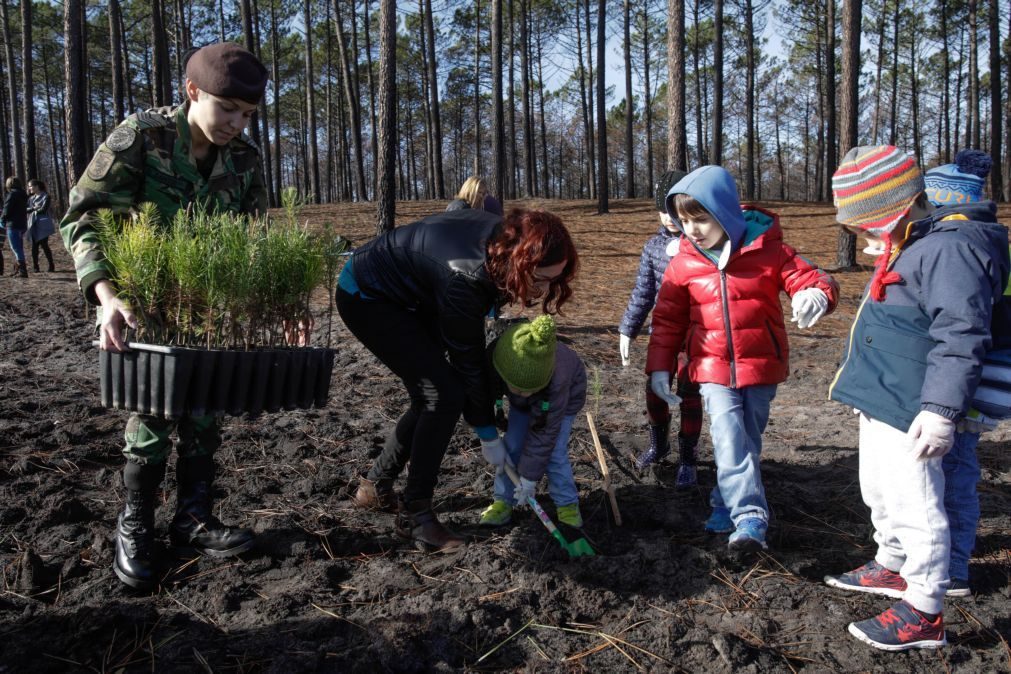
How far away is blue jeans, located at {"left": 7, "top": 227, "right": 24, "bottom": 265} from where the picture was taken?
11.0 metres

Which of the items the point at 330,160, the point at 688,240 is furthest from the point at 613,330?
the point at 330,160

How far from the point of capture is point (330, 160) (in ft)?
118

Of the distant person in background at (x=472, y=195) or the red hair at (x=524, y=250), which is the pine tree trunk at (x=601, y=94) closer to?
the distant person in background at (x=472, y=195)

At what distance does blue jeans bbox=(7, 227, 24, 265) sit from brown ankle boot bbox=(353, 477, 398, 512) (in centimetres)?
1040

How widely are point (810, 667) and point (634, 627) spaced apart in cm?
56

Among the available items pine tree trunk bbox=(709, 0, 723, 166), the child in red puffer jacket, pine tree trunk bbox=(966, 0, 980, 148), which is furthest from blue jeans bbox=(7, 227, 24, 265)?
pine tree trunk bbox=(966, 0, 980, 148)

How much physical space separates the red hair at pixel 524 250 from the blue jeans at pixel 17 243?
1130 centimetres

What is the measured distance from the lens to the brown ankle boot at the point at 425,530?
9.55 feet

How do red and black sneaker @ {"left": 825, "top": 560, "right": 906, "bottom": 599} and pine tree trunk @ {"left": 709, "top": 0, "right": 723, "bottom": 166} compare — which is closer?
red and black sneaker @ {"left": 825, "top": 560, "right": 906, "bottom": 599}

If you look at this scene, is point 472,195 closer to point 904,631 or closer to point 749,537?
point 749,537

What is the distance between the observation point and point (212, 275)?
2.41m

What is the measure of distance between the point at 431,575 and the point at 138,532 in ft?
3.63

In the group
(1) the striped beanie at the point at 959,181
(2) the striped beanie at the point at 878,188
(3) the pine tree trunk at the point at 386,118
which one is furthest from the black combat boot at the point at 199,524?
(3) the pine tree trunk at the point at 386,118

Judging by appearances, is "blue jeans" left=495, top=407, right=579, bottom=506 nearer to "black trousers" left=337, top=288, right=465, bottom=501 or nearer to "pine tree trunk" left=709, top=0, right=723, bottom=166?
"black trousers" left=337, top=288, right=465, bottom=501
